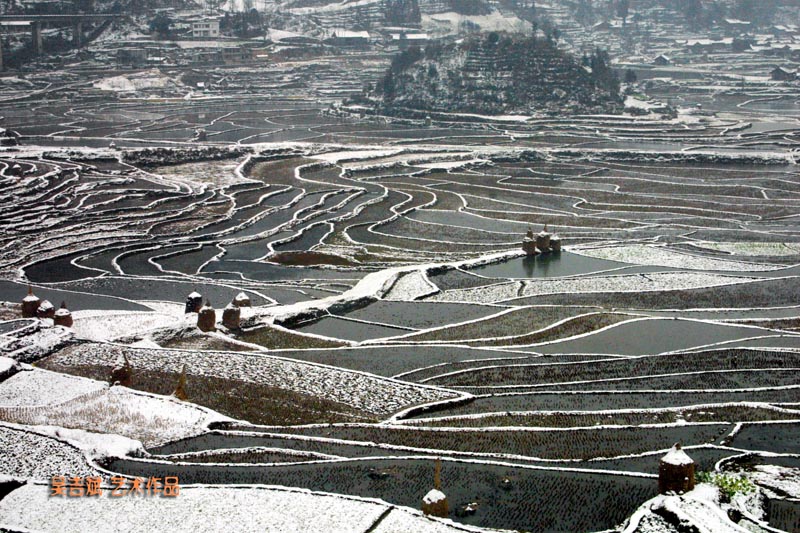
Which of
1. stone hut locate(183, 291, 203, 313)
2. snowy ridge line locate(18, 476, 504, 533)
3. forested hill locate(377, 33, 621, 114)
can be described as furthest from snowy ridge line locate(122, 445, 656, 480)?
forested hill locate(377, 33, 621, 114)

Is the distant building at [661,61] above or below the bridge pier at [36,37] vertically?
below

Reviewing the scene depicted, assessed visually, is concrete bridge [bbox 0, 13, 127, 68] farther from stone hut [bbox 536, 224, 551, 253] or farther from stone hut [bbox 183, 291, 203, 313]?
stone hut [bbox 183, 291, 203, 313]

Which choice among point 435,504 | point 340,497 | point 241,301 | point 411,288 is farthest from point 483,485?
point 411,288

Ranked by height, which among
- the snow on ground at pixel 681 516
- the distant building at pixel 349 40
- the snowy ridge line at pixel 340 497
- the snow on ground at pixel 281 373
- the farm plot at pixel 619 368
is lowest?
the farm plot at pixel 619 368

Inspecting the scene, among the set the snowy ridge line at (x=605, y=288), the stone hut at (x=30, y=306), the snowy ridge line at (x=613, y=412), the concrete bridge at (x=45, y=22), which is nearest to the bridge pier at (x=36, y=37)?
the concrete bridge at (x=45, y=22)

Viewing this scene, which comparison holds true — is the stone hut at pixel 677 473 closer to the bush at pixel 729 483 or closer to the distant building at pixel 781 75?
the bush at pixel 729 483

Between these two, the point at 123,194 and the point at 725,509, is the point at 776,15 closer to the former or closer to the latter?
the point at 123,194
